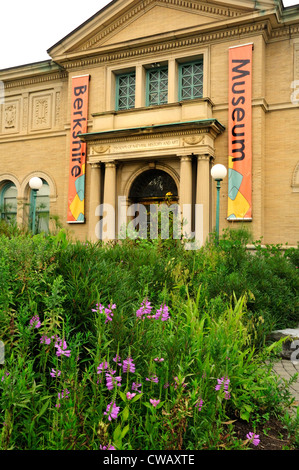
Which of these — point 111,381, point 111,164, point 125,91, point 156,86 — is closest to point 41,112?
point 125,91

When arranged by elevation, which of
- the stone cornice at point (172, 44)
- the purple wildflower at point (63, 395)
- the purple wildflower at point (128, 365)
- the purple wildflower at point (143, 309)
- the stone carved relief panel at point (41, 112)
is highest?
the stone cornice at point (172, 44)

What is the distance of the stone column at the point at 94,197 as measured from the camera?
56.7 ft

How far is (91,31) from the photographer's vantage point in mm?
18141

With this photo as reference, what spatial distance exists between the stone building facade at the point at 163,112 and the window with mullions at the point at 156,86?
0.18 feet

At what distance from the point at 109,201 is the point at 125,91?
5468 millimetres

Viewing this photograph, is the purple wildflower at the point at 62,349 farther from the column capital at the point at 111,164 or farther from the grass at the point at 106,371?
the column capital at the point at 111,164

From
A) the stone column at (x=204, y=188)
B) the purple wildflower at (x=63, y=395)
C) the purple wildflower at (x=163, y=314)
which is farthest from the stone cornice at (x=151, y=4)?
the purple wildflower at (x=63, y=395)

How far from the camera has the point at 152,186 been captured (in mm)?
17406

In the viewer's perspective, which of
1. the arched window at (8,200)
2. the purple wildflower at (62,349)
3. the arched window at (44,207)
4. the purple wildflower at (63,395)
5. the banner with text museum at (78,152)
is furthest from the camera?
the arched window at (8,200)

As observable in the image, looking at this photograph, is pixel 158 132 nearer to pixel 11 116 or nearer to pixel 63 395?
pixel 11 116

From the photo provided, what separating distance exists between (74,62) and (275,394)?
19.0 metres

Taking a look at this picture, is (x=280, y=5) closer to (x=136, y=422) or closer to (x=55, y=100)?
(x=55, y=100)
